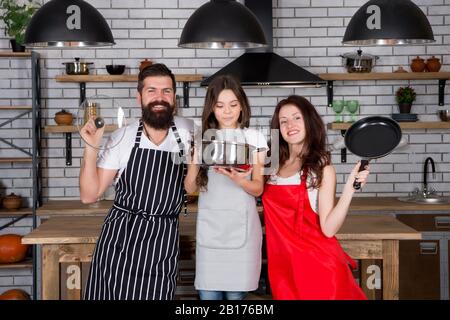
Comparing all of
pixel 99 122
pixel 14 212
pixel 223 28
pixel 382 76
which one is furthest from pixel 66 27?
pixel 382 76

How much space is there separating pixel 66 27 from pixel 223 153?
1292 millimetres

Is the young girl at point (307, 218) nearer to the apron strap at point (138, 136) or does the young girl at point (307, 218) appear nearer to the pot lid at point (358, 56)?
the apron strap at point (138, 136)

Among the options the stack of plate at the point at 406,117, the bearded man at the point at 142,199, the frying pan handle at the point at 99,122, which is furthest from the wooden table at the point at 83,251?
the stack of plate at the point at 406,117

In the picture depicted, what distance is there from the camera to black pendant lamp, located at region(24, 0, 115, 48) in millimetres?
3645

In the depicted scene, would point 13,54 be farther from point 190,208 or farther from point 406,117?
point 406,117

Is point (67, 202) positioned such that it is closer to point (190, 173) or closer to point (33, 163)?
point (33, 163)

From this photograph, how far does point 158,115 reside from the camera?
3.00 m

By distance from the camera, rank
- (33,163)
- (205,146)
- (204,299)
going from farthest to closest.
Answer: (33,163)
(204,299)
(205,146)

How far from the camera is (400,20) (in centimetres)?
378

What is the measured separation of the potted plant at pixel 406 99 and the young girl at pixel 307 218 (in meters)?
3.11

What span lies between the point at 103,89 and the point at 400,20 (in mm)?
2952

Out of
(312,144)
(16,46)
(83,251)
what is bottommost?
(83,251)
